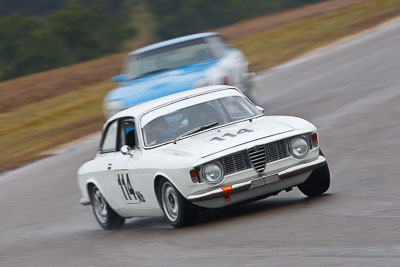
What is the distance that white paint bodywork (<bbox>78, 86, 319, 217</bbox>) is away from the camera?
7.91 meters

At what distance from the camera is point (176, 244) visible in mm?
7418

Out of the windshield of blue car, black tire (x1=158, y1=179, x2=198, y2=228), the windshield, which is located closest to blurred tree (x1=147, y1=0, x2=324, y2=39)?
the windshield of blue car

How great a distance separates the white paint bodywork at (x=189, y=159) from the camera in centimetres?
791

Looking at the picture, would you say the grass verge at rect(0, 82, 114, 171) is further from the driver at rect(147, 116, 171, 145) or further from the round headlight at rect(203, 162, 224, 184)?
the round headlight at rect(203, 162, 224, 184)

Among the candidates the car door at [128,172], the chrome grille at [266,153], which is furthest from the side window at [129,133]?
the chrome grille at [266,153]

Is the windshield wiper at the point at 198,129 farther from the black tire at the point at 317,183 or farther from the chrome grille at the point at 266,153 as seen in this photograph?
the black tire at the point at 317,183

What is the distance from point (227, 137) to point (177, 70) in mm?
6257

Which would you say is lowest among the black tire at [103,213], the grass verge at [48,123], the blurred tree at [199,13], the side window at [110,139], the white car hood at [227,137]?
the blurred tree at [199,13]

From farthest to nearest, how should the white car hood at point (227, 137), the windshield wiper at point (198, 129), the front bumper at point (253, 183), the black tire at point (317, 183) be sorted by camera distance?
the windshield wiper at point (198, 129), the black tire at point (317, 183), the white car hood at point (227, 137), the front bumper at point (253, 183)

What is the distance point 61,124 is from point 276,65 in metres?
6.76

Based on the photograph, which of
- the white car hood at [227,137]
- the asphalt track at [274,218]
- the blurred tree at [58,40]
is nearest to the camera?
the asphalt track at [274,218]

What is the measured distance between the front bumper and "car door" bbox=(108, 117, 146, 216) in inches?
42.6

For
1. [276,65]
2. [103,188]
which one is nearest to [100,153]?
[103,188]

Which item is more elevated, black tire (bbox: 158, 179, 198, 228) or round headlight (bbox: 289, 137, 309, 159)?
round headlight (bbox: 289, 137, 309, 159)
